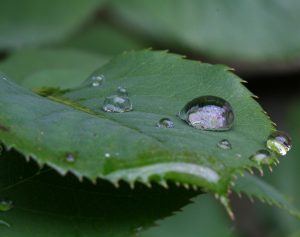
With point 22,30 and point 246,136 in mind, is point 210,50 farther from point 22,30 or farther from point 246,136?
point 246,136

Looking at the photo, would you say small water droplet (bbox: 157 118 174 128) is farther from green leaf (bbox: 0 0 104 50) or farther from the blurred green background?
green leaf (bbox: 0 0 104 50)

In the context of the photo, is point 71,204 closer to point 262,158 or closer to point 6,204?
point 6,204

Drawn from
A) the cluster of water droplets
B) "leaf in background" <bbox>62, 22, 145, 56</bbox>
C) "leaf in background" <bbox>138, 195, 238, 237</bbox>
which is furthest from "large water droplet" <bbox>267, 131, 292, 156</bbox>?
"leaf in background" <bbox>62, 22, 145, 56</bbox>

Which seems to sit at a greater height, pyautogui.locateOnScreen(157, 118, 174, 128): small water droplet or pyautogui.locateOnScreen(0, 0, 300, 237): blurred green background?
pyautogui.locateOnScreen(0, 0, 300, 237): blurred green background

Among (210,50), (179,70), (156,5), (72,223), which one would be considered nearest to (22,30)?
(156,5)

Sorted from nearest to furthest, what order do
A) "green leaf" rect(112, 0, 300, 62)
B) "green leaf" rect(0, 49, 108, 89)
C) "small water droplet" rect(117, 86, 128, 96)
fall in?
"small water droplet" rect(117, 86, 128, 96) → "green leaf" rect(0, 49, 108, 89) → "green leaf" rect(112, 0, 300, 62)

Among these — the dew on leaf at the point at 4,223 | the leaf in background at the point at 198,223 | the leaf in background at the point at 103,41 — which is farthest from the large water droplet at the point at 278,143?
the leaf in background at the point at 103,41

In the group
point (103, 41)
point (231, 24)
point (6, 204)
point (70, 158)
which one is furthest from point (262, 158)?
point (103, 41)
